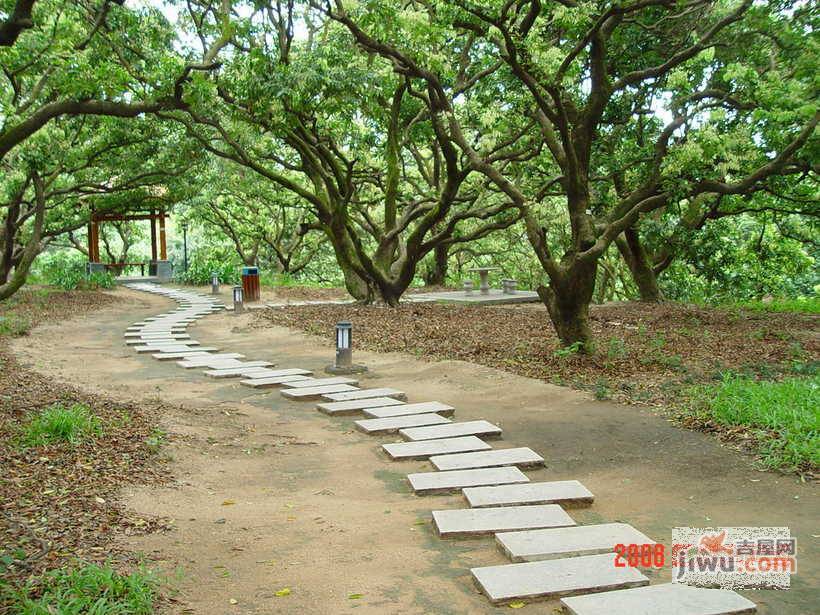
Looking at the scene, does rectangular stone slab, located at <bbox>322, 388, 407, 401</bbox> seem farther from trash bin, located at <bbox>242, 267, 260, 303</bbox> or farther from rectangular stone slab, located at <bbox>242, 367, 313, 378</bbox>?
trash bin, located at <bbox>242, 267, 260, 303</bbox>

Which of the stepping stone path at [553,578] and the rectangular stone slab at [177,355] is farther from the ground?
the rectangular stone slab at [177,355]

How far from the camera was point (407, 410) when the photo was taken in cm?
687

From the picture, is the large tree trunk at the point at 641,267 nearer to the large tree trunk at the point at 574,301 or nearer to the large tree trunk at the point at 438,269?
the large tree trunk at the point at 438,269

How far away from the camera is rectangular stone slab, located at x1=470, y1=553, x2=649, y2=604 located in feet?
10.5

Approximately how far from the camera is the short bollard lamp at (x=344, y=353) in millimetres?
8930

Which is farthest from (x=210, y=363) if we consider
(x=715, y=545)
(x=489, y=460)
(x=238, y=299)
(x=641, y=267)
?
(x=641, y=267)

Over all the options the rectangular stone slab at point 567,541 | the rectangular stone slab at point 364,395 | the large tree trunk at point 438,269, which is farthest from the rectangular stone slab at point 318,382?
the large tree trunk at point 438,269

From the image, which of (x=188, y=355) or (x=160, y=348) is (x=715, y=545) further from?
(x=160, y=348)

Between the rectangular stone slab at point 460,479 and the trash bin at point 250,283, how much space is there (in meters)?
13.6

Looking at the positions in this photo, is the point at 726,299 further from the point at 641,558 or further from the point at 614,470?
the point at 641,558

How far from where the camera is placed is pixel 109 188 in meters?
20.5

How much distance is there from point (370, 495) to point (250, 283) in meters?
13.9

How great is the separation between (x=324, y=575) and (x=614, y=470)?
8.35 ft

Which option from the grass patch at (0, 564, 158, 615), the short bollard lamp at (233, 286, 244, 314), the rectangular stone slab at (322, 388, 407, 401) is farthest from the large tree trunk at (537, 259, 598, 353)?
the short bollard lamp at (233, 286, 244, 314)
